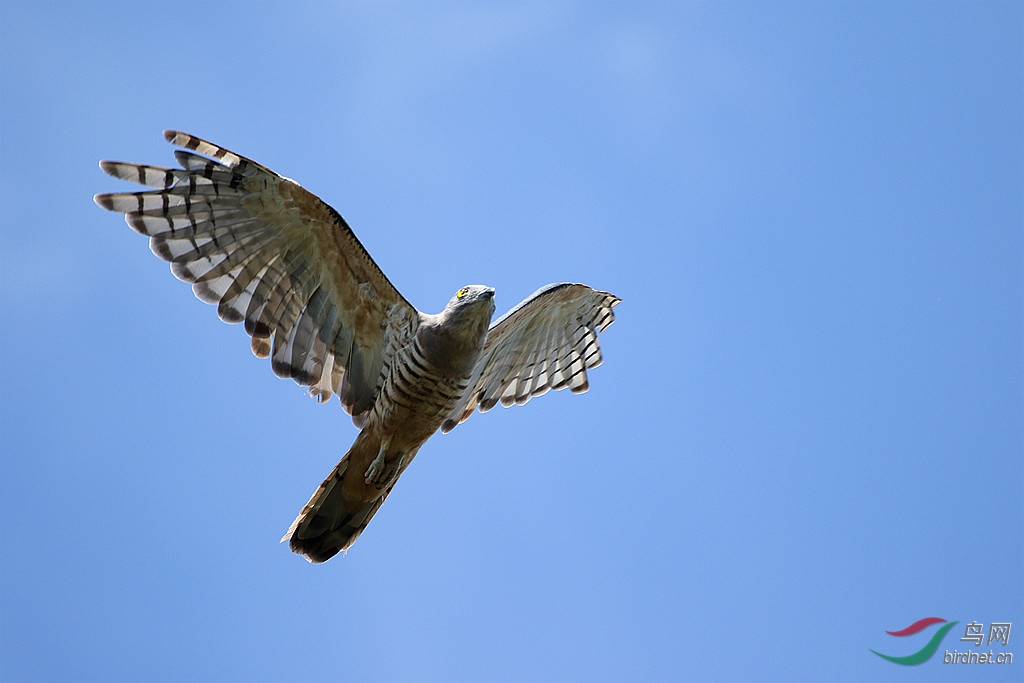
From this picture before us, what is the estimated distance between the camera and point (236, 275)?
9555 millimetres

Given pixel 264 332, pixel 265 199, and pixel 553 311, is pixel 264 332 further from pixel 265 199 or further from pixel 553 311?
pixel 553 311

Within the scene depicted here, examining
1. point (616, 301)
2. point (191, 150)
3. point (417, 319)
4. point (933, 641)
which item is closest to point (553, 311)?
point (616, 301)

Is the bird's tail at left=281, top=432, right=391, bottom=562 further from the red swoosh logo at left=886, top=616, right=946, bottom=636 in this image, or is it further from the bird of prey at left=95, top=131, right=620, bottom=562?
the red swoosh logo at left=886, top=616, right=946, bottom=636

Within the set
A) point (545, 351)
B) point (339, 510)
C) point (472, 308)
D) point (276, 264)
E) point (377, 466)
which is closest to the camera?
point (472, 308)

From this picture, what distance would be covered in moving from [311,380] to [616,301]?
3.73m

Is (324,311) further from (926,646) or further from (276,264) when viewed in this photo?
(926,646)

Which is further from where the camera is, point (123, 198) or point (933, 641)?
point (933, 641)

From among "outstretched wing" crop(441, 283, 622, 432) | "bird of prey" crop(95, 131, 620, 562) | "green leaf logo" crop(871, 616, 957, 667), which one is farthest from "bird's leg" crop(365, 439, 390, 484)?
"green leaf logo" crop(871, 616, 957, 667)

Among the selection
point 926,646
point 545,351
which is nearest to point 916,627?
point 926,646

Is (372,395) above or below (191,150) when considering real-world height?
below

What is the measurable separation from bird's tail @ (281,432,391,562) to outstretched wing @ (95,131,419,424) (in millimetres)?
624

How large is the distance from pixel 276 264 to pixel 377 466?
2225 millimetres

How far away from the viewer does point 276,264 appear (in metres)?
9.70

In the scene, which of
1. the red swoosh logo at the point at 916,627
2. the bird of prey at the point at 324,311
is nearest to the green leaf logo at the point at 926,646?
the red swoosh logo at the point at 916,627
